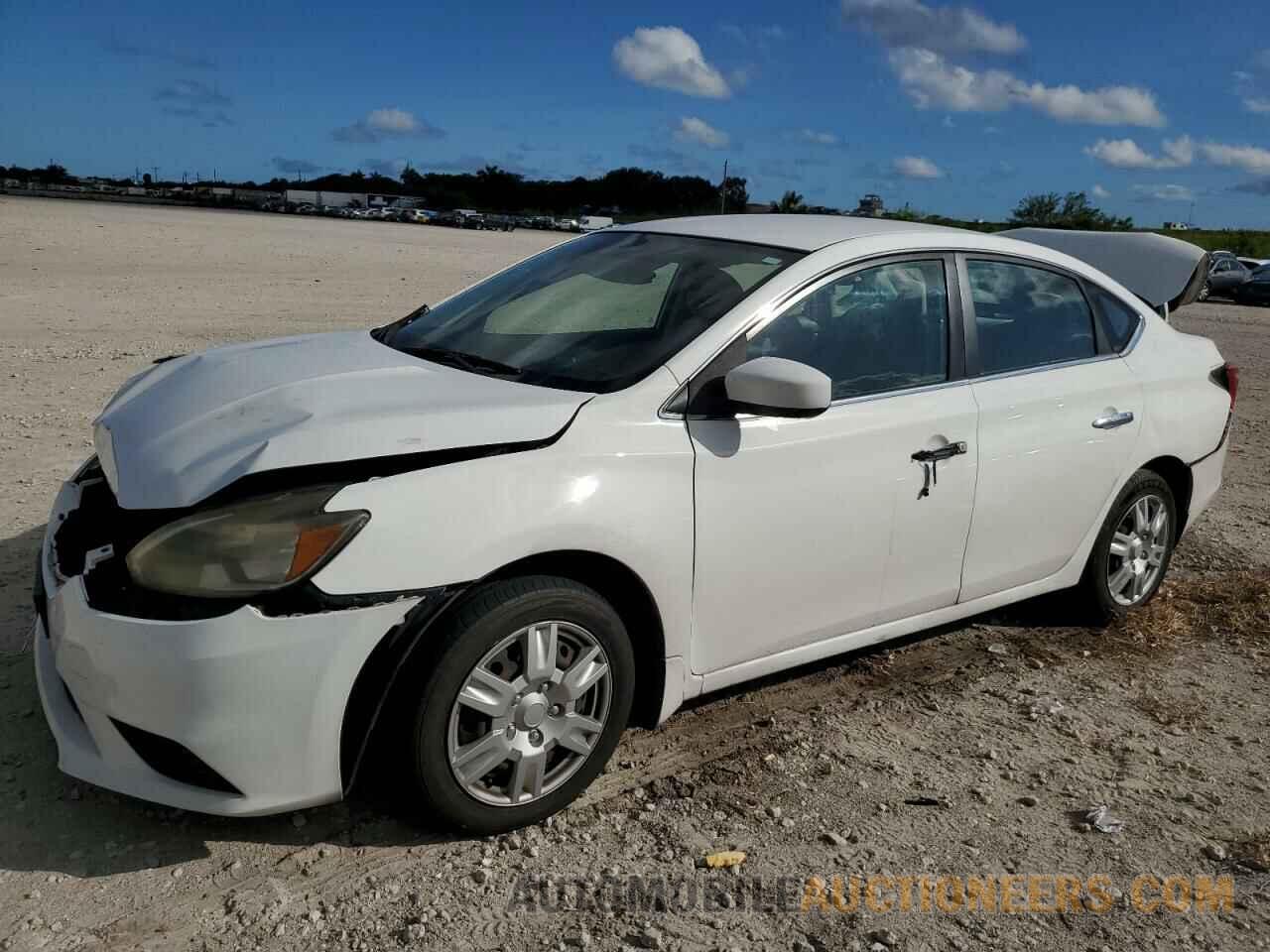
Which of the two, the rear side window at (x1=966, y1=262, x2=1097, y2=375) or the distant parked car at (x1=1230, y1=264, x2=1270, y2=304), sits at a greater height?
the rear side window at (x1=966, y1=262, x2=1097, y2=375)

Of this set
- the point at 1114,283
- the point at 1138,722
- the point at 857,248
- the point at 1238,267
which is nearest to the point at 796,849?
the point at 1138,722

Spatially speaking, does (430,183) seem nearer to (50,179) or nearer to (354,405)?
(50,179)

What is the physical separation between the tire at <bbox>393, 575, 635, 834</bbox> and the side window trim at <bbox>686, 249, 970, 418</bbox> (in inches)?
25.8

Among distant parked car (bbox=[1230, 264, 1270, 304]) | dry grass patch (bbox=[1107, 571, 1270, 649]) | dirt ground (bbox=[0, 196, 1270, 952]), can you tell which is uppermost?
dirt ground (bbox=[0, 196, 1270, 952])

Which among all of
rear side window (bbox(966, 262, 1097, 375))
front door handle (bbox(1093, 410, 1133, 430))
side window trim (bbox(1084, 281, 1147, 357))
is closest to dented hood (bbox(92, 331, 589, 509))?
rear side window (bbox(966, 262, 1097, 375))

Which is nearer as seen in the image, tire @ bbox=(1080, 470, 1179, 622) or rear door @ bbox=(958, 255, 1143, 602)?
rear door @ bbox=(958, 255, 1143, 602)

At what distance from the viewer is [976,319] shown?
Answer: 4047mm

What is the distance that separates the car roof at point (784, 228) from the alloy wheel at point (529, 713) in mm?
1620

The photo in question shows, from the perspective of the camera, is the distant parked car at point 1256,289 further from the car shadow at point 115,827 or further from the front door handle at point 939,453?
the car shadow at point 115,827

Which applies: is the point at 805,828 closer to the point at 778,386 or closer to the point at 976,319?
the point at 778,386

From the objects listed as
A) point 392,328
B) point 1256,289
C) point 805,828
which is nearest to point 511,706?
point 805,828

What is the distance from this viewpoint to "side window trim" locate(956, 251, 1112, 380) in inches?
158

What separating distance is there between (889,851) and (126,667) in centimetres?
209

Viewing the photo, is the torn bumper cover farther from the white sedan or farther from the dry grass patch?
the dry grass patch
